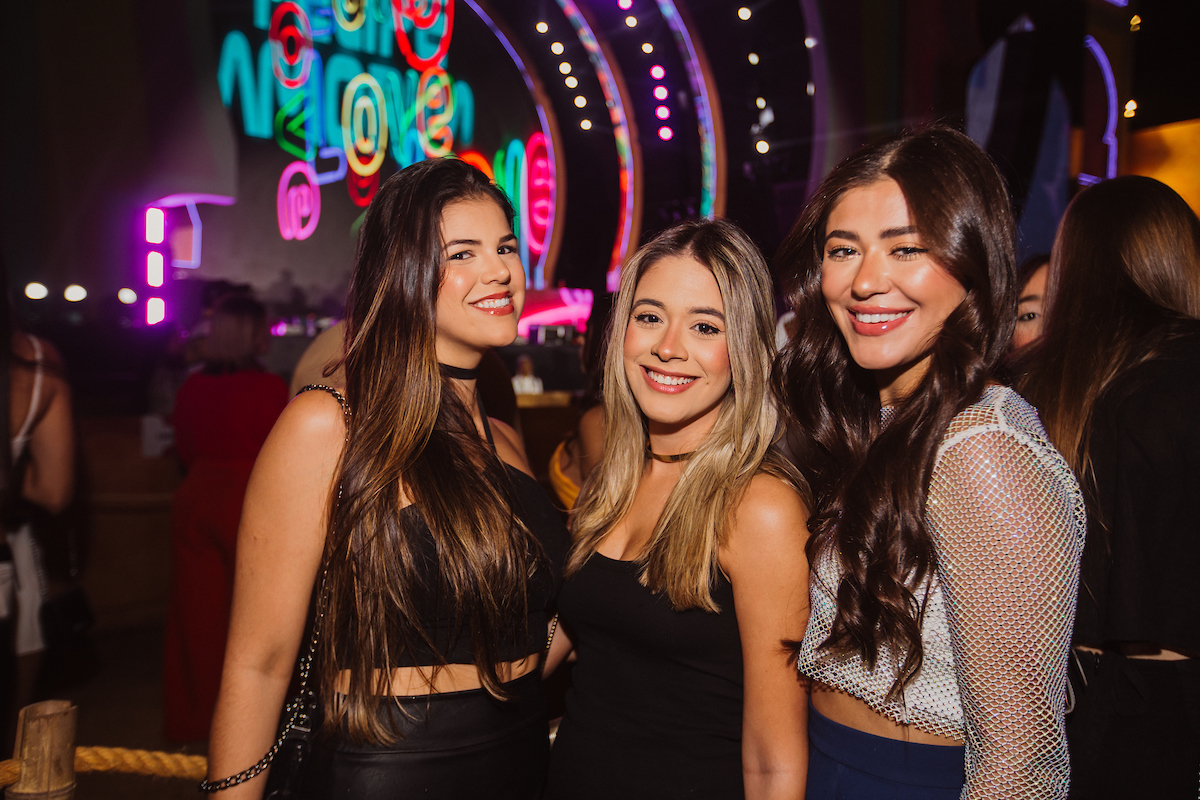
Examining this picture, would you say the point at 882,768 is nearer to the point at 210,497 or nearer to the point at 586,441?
the point at 586,441

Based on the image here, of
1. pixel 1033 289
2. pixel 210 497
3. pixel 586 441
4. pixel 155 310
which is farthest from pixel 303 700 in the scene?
pixel 155 310

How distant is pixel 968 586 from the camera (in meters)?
1.16

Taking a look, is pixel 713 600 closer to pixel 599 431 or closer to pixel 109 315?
pixel 599 431

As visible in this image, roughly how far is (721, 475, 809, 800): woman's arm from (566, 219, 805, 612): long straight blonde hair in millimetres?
73

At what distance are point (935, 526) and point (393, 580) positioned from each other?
101 centimetres

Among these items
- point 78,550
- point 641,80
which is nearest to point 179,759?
point 78,550

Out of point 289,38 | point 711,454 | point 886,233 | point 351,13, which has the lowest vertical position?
point 711,454

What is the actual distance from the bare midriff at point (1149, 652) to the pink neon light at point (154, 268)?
4.63 meters

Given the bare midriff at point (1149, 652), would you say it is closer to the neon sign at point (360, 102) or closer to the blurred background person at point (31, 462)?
the blurred background person at point (31, 462)

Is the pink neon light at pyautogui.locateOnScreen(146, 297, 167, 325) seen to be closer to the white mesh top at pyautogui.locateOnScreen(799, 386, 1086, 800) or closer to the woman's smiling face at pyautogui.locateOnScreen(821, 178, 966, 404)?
the woman's smiling face at pyautogui.locateOnScreen(821, 178, 966, 404)

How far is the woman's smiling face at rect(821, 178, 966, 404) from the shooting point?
1.33 meters

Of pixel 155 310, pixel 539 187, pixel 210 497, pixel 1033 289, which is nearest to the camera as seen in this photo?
pixel 1033 289

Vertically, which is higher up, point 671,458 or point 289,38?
point 289,38

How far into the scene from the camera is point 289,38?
16.0 ft
